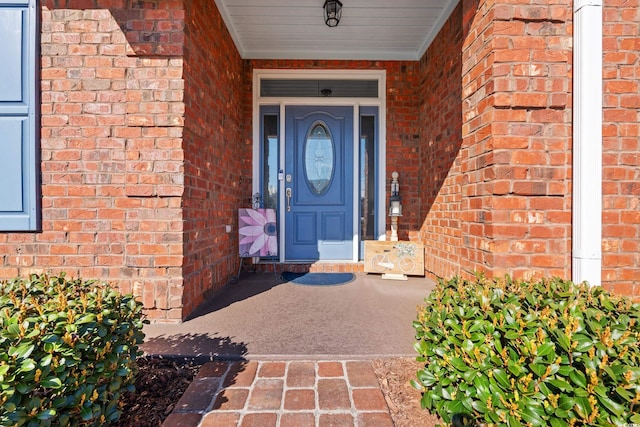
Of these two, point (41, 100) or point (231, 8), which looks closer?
point (41, 100)

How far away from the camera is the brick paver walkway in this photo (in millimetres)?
1282

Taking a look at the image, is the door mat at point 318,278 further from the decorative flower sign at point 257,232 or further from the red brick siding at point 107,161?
the red brick siding at point 107,161

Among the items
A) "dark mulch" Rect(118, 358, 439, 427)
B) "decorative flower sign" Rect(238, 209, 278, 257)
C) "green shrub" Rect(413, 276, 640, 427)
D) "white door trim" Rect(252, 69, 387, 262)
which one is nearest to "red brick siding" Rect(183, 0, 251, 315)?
"decorative flower sign" Rect(238, 209, 278, 257)

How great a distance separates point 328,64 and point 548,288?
3646 millimetres

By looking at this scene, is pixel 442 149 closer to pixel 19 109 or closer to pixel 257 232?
pixel 257 232

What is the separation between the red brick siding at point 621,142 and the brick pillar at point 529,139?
26cm

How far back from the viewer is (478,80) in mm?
1968

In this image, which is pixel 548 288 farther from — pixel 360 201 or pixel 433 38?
pixel 433 38

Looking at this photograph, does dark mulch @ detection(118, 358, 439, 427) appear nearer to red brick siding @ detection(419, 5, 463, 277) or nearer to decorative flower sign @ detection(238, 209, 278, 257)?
red brick siding @ detection(419, 5, 463, 277)

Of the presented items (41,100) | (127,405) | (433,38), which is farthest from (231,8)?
(127,405)

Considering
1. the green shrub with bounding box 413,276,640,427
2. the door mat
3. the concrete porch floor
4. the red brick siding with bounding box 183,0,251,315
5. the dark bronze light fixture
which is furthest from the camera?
the door mat

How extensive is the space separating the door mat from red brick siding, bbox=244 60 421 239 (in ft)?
3.18

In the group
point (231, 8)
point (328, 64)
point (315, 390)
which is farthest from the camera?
point (328, 64)

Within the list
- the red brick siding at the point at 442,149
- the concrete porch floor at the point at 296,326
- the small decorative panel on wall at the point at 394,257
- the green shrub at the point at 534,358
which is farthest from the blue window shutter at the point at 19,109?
the red brick siding at the point at 442,149
